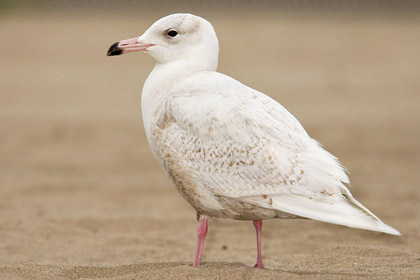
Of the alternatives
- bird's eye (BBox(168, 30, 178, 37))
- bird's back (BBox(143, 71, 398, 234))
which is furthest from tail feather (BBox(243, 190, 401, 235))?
bird's eye (BBox(168, 30, 178, 37))

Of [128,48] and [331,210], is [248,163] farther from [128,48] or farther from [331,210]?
[128,48]

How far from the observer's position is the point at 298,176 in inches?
204

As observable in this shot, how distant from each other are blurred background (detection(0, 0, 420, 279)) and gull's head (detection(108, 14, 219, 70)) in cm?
149

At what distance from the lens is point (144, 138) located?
525 inches

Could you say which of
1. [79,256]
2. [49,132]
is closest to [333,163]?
[79,256]

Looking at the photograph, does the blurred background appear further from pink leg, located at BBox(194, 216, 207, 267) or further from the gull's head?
the gull's head

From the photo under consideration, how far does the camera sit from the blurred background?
6797mm

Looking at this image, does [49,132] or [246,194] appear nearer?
[246,194]

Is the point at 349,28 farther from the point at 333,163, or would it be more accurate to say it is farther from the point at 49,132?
the point at 333,163

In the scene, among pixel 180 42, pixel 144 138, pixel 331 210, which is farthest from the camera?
pixel 144 138

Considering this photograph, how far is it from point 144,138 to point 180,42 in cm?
762

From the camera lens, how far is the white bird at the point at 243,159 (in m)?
5.16

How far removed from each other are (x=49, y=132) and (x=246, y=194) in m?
9.07

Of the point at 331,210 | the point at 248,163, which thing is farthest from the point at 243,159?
the point at 331,210
